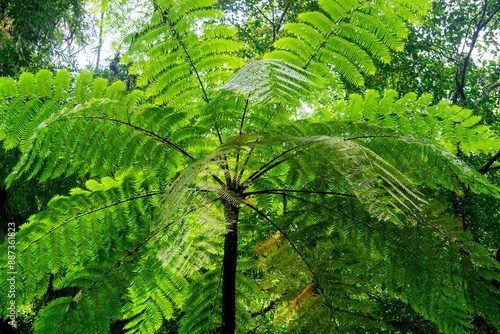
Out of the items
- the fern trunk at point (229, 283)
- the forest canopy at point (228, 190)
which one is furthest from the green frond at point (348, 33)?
the fern trunk at point (229, 283)

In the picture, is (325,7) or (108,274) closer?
(108,274)

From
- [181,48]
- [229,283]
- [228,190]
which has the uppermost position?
[181,48]

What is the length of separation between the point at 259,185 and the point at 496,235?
11.7ft

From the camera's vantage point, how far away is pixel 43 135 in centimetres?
167

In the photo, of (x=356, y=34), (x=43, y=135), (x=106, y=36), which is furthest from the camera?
(x=106, y=36)

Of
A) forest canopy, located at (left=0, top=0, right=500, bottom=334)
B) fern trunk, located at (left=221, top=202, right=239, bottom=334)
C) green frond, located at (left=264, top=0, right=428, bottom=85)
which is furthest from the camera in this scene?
green frond, located at (left=264, top=0, right=428, bottom=85)

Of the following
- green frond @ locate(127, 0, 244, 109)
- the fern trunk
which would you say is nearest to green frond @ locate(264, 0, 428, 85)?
green frond @ locate(127, 0, 244, 109)

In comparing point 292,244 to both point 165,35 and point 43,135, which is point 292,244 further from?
point 165,35

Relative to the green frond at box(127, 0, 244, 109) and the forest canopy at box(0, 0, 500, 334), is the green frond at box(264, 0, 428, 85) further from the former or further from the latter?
the green frond at box(127, 0, 244, 109)

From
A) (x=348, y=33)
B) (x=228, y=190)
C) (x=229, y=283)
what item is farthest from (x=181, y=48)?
(x=229, y=283)

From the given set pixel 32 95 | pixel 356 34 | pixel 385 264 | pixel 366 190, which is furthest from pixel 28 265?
pixel 356 34

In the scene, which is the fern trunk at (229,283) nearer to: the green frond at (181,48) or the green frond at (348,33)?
the green frond at (181,48)

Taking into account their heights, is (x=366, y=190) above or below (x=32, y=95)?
below

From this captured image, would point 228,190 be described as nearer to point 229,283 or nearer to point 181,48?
Answer: point 229,283
